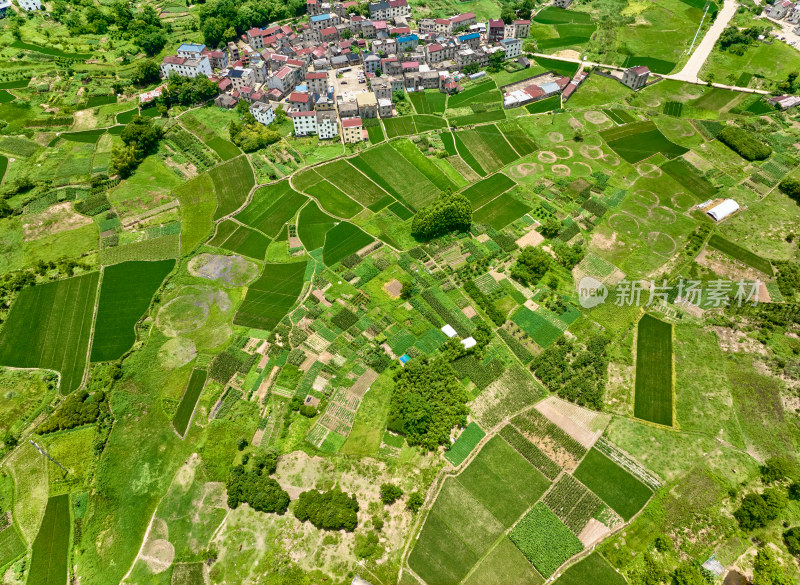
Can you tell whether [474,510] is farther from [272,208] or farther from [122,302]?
[272,208]

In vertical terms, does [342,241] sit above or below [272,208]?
below

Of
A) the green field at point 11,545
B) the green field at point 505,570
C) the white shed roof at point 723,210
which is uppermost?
the white shed roof at point 723,210

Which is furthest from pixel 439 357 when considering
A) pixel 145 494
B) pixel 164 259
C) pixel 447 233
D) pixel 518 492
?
pixel 164 259

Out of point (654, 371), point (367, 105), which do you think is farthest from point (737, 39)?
point (654, 371)

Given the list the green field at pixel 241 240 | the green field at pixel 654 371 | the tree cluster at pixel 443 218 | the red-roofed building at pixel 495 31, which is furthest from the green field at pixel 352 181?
the red-roofed building at pixel 495 31

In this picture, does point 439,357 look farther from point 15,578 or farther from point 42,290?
point 42,290

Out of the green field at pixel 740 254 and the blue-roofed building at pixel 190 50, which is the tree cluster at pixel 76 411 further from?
the green field at pixel 740 254
